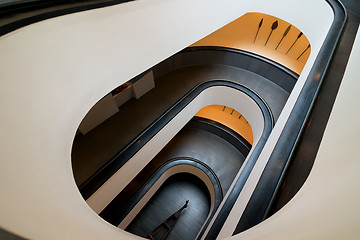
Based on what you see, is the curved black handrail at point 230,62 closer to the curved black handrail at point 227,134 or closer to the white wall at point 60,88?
the curved black handrail at point 227,134

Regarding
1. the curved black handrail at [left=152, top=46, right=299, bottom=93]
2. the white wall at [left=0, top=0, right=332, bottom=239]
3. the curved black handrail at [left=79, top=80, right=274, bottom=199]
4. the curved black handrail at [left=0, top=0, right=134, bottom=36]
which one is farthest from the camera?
the curved black handrail at [left=152, top=46, right=299, bottom=93]

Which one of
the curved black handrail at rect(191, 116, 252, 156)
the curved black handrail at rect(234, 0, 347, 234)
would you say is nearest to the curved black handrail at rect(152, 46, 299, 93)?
the curved black handrail at rect(191, 116, 252, 156)

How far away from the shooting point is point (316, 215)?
62 cm

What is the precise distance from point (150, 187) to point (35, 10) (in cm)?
478

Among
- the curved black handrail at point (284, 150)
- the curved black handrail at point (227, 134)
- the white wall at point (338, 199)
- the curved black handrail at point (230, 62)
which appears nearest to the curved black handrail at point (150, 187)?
the curved black handrail at point (227, 134)

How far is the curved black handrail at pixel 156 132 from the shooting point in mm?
2877

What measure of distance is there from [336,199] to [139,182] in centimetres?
534

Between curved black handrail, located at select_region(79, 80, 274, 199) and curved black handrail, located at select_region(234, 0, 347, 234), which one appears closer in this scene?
curved black handrail, located at select_region(234, 0, 347, 234)

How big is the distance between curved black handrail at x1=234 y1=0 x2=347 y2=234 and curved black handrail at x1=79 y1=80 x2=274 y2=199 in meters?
1.50

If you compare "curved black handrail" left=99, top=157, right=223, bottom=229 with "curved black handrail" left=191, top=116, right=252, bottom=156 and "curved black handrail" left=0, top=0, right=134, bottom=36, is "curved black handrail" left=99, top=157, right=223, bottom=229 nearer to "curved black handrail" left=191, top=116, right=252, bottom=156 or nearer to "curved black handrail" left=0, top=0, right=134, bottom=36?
"curved black handrail" left=191, top=116, right=252, bottom=156

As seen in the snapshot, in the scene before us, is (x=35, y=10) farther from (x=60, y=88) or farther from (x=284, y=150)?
(x=284, y=150)

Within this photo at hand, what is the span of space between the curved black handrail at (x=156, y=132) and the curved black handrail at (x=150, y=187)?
1976mm

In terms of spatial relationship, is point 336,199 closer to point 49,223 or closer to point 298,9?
point 49,223

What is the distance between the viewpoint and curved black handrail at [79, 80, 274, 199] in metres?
2.88
